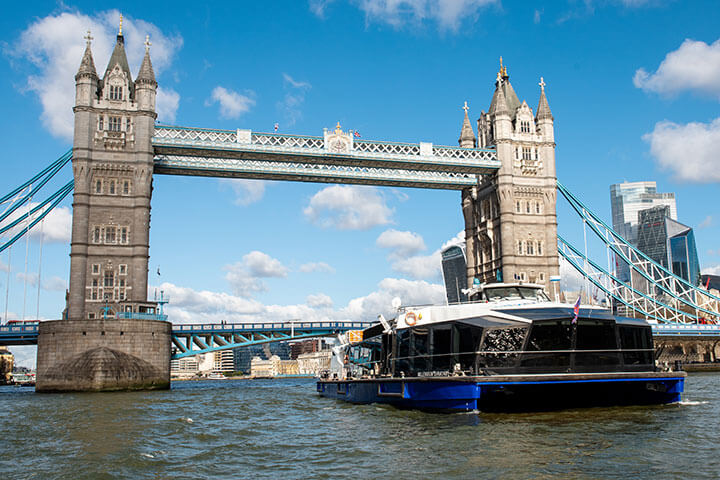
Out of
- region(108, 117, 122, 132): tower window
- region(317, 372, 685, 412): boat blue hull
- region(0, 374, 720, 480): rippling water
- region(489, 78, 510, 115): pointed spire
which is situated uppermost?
region(489, 78, 510, 115): pointed spire

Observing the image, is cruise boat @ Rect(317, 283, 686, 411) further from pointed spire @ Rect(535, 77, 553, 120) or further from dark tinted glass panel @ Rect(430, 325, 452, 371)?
pointed spire @ Rect(535, 77, 553, 120)

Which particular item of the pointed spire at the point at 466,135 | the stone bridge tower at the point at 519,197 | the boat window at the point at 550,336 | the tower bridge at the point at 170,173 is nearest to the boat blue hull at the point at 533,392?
the boat window at the point at 550,336

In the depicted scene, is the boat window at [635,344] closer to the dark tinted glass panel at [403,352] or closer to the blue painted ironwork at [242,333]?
Result: the dark tinted glass panel at [403,352]

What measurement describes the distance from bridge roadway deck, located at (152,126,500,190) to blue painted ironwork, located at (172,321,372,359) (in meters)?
13.4

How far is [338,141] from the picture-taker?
57.0m

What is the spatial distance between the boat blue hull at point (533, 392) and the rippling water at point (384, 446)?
46 cm

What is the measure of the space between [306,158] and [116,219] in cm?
1561

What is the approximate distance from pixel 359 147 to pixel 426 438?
43107mm

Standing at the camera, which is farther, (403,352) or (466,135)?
(466,135)

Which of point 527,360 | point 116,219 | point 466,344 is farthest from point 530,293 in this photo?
point 116,219

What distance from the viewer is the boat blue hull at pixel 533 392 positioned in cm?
1961

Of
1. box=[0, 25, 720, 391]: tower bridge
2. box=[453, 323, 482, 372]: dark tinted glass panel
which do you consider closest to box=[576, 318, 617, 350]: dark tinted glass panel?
box=[453, 323, 482, 372]: dark tinted glass panel

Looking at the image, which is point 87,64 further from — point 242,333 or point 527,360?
point 527,360

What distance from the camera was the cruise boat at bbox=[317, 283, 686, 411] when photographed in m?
19.8
